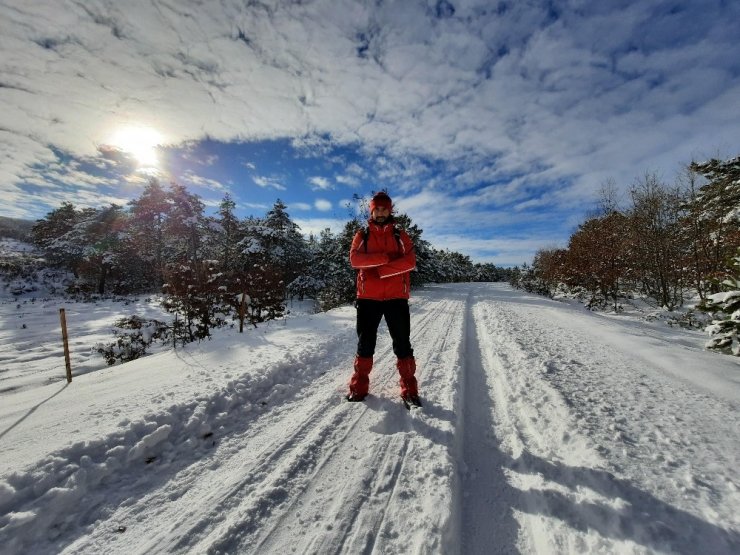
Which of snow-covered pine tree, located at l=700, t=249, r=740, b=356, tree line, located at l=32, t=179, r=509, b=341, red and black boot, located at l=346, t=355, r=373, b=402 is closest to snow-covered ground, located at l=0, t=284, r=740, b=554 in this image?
red and black boot, located at l=346, t=355, r=373, b=402

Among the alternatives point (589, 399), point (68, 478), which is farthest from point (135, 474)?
point (589, 399)

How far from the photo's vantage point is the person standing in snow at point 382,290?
3.52 metres

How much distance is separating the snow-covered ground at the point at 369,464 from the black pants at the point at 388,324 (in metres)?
0.59

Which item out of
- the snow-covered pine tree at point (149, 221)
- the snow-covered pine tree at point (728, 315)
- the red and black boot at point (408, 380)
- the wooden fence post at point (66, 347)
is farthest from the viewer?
the snow-covered pine tree at point (149, 221)

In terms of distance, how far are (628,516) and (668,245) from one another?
50.4 feet

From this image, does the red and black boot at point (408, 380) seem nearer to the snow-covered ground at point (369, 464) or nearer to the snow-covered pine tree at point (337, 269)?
the snow-covered ground at point (369, 464)

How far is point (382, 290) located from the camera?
3.57 metres

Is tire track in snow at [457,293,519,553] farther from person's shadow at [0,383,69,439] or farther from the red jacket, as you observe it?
person's shadow at [0,383,69,439]

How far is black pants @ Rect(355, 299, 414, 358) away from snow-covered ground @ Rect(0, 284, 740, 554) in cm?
59

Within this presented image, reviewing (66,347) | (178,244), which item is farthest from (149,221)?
(66,347)

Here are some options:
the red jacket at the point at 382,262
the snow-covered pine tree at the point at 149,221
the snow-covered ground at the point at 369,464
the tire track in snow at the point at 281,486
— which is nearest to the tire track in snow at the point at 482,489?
the snow-covered ground at the point at 369,464

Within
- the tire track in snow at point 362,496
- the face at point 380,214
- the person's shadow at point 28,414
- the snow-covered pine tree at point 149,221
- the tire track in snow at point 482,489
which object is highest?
the snow-covered pine tree at point 149,221

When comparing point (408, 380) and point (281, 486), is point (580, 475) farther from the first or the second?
point (281, 486)

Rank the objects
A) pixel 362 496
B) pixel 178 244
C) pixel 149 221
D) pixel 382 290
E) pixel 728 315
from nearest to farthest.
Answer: pixel 362 496
pixel 382 290
pixel 728 315
pixel 149 221
pixel 178 244
